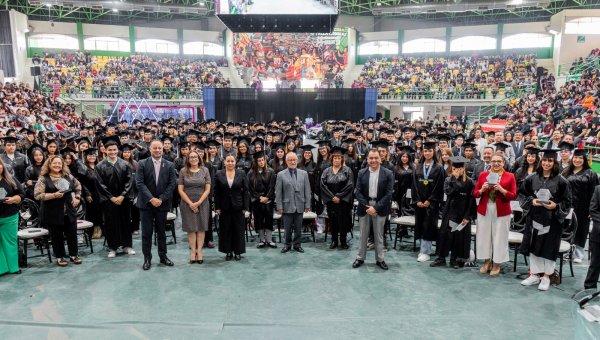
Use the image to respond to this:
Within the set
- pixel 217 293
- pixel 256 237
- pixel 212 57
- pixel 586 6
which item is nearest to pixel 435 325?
pixel 217 293

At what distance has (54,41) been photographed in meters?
30.5

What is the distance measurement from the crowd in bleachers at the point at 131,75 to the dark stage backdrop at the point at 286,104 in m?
3.12

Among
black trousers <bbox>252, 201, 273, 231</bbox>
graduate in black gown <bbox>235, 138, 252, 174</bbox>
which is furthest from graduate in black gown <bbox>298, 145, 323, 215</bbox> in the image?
black trousers <bbox>252, 201, 273, 231</bbox>

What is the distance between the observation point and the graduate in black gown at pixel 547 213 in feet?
16.8

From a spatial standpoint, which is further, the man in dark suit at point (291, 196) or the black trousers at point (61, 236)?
the man in dark suit at point (291, 196)

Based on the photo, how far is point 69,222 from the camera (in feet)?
19.6

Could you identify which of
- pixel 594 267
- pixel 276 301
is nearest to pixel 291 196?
pixel 276 301

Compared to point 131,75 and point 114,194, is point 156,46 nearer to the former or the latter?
point 131,75

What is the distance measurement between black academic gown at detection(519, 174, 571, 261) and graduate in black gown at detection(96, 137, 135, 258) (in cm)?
555

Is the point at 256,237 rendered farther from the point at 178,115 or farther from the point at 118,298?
the point at 178,115

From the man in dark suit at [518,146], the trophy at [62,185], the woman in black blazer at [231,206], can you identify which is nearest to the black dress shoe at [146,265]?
the woman in black blazer at [231,206]

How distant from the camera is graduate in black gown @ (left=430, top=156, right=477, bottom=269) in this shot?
583 cm

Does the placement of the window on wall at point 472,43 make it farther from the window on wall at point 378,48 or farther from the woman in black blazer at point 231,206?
the woman in black blazer at point 231,206

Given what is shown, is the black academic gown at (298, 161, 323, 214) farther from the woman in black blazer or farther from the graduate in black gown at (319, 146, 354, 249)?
the woman in black blazer
